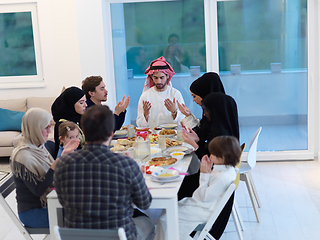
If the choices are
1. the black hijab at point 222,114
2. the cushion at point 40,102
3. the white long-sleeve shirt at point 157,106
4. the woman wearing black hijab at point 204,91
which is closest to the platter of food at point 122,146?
the woman wearing black hijab at point 204,91

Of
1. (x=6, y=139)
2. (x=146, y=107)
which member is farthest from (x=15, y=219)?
(x=6, y=139)

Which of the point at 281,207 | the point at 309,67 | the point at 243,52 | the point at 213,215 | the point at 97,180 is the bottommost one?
the point at 281,207

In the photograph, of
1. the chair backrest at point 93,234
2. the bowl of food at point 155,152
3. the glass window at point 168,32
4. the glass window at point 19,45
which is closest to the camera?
the chair backrest at point 93,234

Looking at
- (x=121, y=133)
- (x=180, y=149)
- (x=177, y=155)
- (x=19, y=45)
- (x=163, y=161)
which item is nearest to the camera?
(x=163, y=161)

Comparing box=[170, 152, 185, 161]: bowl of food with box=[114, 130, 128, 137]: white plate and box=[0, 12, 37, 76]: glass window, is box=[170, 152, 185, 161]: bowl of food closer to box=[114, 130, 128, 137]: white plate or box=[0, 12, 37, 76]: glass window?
box=[114, 130, 128, 137]: white plate

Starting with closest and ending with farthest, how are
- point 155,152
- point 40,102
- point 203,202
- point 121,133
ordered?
1. point 203,202
2. point 155,152
3. point 121,133
4. point 40,102

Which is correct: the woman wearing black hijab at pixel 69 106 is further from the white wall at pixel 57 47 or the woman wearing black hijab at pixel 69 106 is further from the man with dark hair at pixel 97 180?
the white wall at pixel 57 47

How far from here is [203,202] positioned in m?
2.30

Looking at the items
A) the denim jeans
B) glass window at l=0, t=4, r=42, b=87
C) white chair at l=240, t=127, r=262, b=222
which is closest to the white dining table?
the denim jeans

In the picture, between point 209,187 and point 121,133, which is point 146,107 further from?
point 209,187

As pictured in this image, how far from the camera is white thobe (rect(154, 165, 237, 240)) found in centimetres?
225

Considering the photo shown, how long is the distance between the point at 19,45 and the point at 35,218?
164 inches

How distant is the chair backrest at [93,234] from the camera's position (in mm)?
1584

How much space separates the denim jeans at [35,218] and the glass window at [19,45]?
383cm
